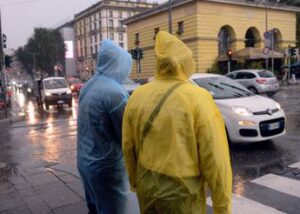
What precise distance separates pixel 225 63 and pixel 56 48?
159ft

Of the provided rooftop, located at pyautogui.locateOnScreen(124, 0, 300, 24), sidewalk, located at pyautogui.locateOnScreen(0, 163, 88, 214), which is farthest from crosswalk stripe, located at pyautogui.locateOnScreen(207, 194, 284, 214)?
rooftop, located at pyautogui.locateOnScreen(124, 0, 300, 24)

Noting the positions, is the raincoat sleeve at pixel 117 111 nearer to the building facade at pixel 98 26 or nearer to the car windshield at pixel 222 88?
the car windshield at pixel 222 88

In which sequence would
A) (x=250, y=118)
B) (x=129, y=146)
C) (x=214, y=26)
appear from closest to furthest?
1. (x=129, y=146)
2. (x=250, y=118)
3. (x=214, y=26)

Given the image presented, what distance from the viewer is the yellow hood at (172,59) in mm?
2297

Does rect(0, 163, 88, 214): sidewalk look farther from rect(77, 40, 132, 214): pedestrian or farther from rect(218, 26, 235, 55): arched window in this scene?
rect(218, 26, 235, 55): arched window

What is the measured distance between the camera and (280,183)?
579 centimetres

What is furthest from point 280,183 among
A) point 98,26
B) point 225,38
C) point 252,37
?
point 98,26

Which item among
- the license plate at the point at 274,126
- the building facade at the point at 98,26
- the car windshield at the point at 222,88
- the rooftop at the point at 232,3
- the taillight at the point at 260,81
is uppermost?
the building facade at the point at 98,26

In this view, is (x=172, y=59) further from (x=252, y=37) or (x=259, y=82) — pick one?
(x=252, y=37)

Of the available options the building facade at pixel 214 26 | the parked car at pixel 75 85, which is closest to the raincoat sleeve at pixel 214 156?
the parked car at pixel 75 85

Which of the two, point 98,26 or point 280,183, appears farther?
point 98,26

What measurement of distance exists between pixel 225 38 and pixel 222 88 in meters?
30.1

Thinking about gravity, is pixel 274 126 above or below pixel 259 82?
below

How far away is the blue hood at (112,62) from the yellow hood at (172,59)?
70cm
